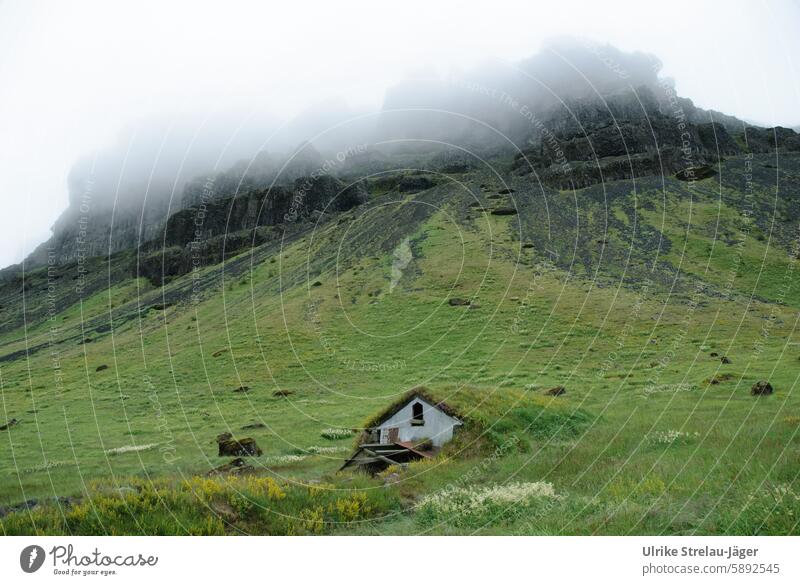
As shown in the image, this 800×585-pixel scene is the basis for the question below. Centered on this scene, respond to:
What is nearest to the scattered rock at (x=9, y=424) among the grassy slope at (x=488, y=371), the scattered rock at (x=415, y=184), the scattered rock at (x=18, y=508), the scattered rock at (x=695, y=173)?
the grassy slope at (x=488, y=371)

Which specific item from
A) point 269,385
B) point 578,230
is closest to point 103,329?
point 269,385

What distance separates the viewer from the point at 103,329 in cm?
11000

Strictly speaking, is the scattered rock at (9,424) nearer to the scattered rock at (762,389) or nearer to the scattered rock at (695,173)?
→ the scattered rock at (762,389)

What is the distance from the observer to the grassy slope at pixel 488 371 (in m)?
11.1

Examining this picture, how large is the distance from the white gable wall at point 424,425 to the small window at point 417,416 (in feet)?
0.28

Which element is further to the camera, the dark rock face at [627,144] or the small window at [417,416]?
the dark rock face at [627,144]

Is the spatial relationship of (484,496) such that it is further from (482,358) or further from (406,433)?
(482,358)

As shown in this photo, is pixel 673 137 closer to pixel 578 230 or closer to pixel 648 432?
pixel 578 230

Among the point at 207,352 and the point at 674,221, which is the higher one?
the point at 674,221

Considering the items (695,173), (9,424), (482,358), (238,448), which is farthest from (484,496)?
(695,173)

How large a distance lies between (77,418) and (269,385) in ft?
57.2

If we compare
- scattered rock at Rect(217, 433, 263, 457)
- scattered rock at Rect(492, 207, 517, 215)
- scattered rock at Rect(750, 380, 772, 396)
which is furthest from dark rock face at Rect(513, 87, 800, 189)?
scattered rock at Rect(217, 433, 263, 457)

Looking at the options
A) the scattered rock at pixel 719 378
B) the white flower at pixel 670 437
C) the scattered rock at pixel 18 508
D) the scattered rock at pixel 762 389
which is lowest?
the scattered rock at pixel 719 378

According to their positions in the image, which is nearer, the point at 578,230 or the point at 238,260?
the point at 578,230
